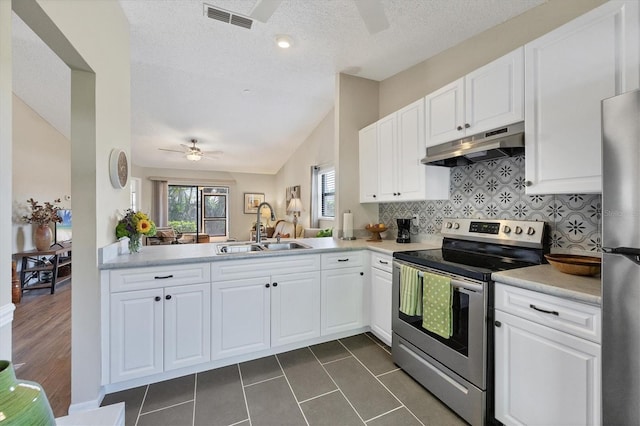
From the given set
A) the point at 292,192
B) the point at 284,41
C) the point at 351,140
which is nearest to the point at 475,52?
the point at 351,140

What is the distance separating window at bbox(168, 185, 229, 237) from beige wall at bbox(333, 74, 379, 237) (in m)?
6.03

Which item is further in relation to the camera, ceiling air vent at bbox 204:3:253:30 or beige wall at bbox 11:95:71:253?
beige wall at bbox 11:95:71:253

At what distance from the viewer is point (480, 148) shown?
1.89 meters

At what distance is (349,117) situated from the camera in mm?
3342

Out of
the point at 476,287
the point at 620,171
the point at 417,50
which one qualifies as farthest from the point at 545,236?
the point at 417,50

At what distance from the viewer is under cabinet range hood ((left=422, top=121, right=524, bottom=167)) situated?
1.74 m

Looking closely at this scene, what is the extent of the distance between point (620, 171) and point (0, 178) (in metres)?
2.18

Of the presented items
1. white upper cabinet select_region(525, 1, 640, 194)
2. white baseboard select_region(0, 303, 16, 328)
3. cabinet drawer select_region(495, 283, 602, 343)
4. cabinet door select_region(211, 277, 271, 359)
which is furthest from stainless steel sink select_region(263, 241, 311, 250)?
white upper cabinet select_region(525, 1, 640, 194)

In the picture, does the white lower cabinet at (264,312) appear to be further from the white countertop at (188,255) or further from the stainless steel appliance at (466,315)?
the stainless steel appliance at (466,315)

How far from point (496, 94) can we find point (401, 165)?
98 cm

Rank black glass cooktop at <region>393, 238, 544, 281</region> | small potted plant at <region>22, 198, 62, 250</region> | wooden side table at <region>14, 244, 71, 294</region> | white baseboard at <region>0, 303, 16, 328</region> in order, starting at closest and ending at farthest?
1. white baseboard at <region>0, 303, 16, 328</region>
2. black glass cooktop at <region>393, 238, 544, 281</region>
3. wooden side table at <region>14, 244, 71, 294</region>
4. small potted plant at <region>22, 198, 62, 250</region>

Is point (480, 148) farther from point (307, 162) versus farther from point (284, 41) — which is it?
point (307, 162)

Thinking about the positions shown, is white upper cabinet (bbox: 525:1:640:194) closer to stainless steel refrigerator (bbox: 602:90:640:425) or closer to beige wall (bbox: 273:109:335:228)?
stainless steel refrigerator (bbox: 602:90:640:425)

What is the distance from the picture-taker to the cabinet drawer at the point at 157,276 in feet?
6.03
